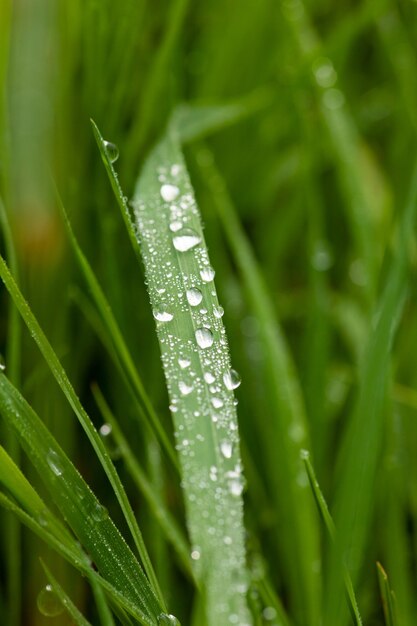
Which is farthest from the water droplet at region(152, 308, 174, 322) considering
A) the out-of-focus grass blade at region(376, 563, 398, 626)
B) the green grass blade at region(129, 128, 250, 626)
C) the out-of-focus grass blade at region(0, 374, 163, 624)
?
the out-of-focus grass blade at region(376, 563, 398, 626)

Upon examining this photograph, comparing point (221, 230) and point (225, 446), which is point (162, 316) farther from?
point (221, 230)

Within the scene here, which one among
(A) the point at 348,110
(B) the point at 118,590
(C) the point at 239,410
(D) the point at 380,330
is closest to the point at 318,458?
(C) the point at 239,410

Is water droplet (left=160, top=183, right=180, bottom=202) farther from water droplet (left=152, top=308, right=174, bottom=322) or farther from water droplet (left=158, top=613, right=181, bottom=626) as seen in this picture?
water droplet (left=158, top=613, right=181, bottom=626)

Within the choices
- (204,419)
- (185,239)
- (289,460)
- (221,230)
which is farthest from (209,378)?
(221,230)

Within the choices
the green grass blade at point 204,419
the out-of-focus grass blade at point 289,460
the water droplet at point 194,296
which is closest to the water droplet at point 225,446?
the green grass blade at point 204,419

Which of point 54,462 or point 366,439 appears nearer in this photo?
point 54,462

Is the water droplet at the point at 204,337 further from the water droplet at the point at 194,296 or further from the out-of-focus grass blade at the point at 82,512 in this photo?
the out-of-focus grass blade at the point at 82,512

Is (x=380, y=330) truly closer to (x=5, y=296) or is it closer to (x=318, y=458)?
(x=318, y=458)
